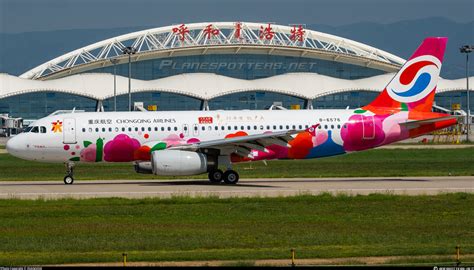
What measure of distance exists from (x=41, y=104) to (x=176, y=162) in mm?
94577

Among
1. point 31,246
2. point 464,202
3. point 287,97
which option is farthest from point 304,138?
point 287,97

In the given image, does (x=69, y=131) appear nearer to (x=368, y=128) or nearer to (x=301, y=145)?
(x=301, y=145)

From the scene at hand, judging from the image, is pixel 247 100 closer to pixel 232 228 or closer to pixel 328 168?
pixel 328 168

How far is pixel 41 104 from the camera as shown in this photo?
132500 mm

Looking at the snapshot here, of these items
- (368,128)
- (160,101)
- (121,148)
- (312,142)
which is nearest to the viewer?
(121,148)

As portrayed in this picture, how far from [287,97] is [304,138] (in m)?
89.8

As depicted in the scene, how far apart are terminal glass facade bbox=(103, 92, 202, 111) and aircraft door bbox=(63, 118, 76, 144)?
84835 millimetres

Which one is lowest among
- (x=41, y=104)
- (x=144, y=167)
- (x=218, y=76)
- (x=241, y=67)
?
(x=144, y=167)

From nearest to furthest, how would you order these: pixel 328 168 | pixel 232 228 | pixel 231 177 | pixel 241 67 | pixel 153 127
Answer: pixel 232 228 < pixel 231 177 < pixel 153 127 < pixel 328 168 < pixel 241 67

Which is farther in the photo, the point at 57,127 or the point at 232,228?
the point at 57,127

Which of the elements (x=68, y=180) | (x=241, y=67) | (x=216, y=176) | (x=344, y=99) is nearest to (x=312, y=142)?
(x=216, y=176)

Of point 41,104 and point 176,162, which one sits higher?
point 41,104

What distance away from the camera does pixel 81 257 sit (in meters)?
22.3

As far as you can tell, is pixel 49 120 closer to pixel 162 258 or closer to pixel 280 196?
pixel 280 196
